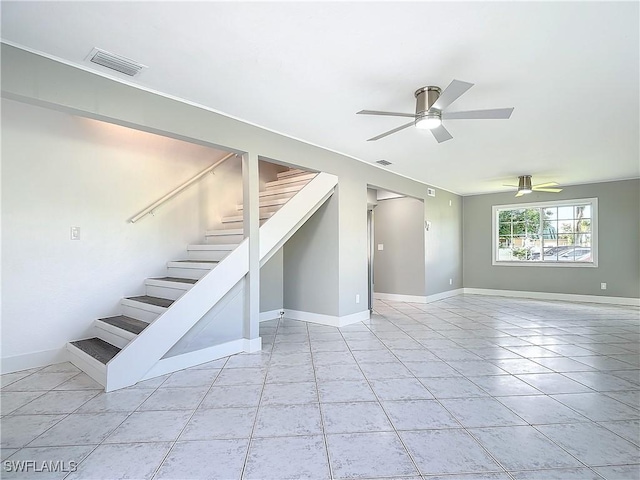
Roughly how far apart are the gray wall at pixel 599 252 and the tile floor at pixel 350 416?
12.4 ft

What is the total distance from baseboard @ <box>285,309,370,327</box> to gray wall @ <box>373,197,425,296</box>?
2.11 meters

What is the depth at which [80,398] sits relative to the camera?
2500 mm

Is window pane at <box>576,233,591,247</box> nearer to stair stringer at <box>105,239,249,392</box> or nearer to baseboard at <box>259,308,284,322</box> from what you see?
baseboard at <box>259,308,284,322</box>

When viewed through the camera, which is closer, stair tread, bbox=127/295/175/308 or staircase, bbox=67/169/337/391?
staircase, bbox=67/169/337/391

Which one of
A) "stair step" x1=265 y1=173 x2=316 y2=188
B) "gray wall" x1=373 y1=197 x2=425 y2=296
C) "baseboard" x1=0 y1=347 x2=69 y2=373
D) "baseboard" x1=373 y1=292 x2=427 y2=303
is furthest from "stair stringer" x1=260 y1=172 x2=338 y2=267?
"baseboard" x1=373 y1=292 x2=427 y2=303

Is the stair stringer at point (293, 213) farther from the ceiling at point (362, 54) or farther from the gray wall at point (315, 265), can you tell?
the ceiling at point (362, 54)

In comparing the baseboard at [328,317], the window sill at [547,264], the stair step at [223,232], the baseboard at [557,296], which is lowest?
the baseboard at [557,296]

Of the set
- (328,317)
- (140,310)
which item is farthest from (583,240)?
(140,310)

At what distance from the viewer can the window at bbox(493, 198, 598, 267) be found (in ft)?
23.3

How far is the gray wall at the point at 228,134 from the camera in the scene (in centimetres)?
228

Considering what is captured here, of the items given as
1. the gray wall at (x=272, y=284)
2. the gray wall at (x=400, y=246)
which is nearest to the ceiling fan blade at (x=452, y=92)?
the gray wall at (x=272, y=284)

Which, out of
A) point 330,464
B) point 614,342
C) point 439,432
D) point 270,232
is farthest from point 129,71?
point 614,342

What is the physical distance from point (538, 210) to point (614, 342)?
14.6ft

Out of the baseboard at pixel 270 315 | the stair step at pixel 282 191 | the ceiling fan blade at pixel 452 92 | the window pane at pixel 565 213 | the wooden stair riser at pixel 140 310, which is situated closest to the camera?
the ceiling fan blade at pixel 452 92
